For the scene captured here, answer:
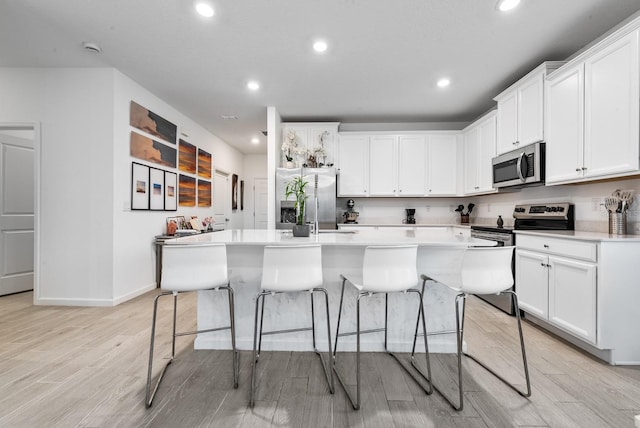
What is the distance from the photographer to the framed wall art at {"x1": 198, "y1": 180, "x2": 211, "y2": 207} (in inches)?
225

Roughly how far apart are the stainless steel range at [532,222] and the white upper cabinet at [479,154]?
0.73 metres

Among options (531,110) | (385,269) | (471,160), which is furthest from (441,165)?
(385,269)

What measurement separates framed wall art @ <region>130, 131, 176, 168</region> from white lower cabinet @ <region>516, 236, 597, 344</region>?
4.61m

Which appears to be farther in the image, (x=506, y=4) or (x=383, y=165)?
(x=383, y=165)

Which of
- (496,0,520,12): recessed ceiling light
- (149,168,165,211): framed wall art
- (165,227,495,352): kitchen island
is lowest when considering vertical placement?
(165,227,495,352): kitchen island

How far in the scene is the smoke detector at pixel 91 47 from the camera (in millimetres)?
2951

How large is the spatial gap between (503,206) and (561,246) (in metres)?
1.97

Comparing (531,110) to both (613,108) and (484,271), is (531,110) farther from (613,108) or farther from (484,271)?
(484,271)

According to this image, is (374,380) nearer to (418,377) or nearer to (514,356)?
(418,377)

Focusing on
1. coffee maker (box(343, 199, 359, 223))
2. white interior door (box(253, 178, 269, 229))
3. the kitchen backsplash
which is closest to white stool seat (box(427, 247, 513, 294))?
the kitchen backsplash

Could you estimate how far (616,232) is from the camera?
8.20 ft

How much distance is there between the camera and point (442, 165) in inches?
200

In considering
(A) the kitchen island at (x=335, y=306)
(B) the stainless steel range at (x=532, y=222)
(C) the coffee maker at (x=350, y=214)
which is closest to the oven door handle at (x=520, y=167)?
(B) the stainless steel range at (x=532, y=222)

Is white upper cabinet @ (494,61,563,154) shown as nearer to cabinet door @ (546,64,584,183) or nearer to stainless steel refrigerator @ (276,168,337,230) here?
cabinet door @ (546,64,584,183)
